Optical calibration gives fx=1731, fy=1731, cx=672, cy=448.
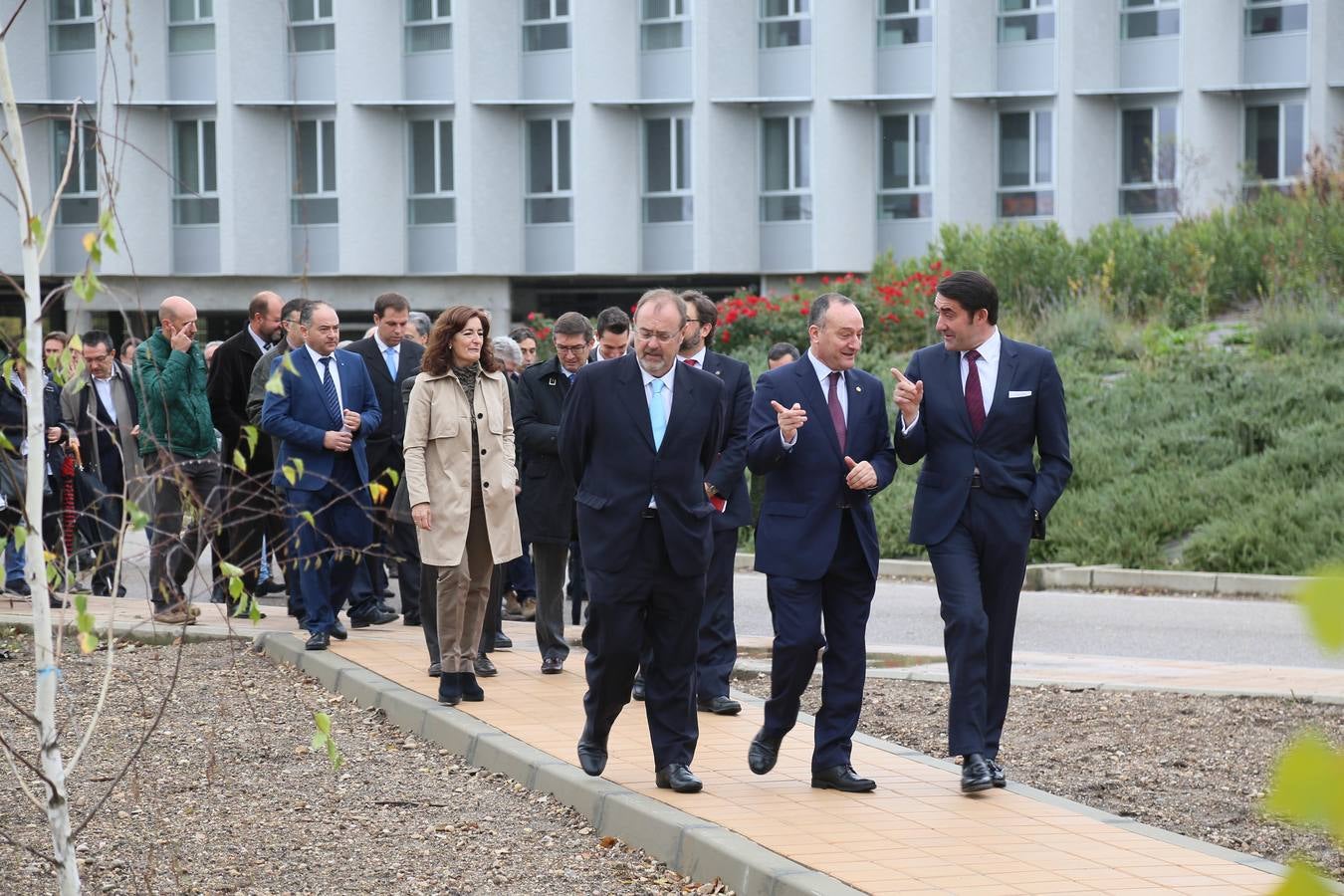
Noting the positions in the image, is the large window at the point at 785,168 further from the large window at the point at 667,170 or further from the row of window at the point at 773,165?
the large window at the point at 667,170

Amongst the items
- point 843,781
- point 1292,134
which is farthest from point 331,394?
point 1292,134

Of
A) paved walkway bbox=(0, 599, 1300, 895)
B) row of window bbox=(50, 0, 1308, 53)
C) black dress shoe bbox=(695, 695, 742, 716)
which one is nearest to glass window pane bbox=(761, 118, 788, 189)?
row of window bbox=(50, 0, 1308, 53)

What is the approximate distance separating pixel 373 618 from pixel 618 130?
99.9 ft

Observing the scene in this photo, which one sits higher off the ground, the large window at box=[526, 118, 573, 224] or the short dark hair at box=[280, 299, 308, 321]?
the large window at box=[526, 118, 573, 224]

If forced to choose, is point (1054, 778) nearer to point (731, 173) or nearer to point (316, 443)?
point (316, 443)

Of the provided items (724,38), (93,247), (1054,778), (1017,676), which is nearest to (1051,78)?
(724,38)

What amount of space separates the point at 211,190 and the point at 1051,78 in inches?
794

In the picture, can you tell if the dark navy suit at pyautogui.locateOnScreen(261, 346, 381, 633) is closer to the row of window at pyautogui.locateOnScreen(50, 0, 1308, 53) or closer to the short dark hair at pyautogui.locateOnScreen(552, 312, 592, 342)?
the short dark hair at pyautogui.locateOnScreen(552, 312, 592, 342)

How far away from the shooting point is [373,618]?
38.7 ft

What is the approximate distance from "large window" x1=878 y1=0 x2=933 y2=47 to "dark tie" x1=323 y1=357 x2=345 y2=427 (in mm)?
31545

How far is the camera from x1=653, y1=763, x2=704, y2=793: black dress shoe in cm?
687

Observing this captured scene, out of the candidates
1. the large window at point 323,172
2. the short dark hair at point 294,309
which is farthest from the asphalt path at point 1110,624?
the large window at point 323,172

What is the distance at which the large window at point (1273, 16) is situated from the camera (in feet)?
125

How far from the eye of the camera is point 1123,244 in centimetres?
2759
